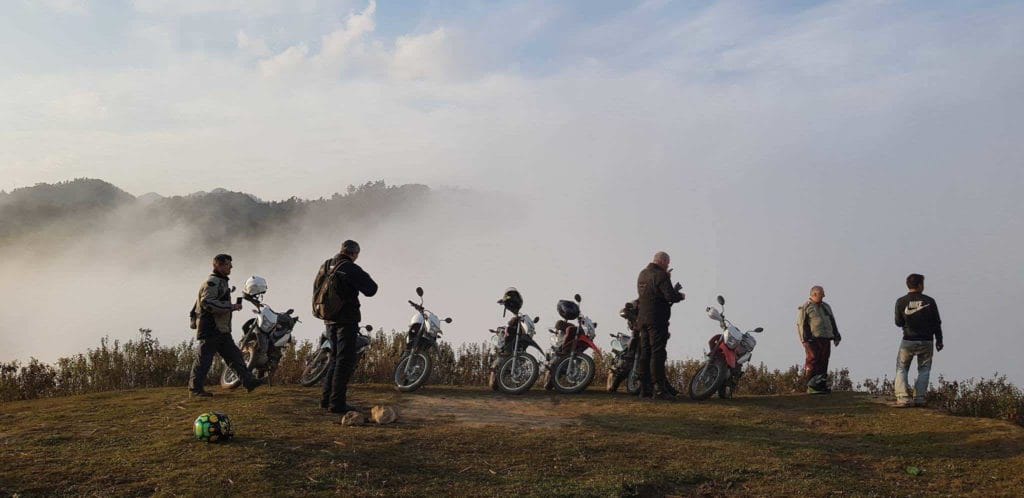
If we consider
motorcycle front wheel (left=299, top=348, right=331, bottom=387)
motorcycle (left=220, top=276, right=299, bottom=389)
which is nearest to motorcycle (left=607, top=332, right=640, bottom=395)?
motorcycle front wheel (left=299, top=348, right=331, bottom=387)

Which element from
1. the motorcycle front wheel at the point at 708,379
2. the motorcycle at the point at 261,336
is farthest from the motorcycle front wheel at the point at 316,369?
the motorcycle front wheel at the point at 708,379

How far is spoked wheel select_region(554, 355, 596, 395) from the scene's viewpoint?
1234 cm

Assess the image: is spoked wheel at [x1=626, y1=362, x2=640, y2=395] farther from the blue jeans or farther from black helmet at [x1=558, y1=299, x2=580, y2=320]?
the blue jeans

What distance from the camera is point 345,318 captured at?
9438 millimetres

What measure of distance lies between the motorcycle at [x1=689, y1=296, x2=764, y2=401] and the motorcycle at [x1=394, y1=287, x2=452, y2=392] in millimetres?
4174

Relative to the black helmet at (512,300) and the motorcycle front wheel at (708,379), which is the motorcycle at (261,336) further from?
the motorcycle front wheel at (708,379)

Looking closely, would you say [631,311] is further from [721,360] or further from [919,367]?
[919,367]

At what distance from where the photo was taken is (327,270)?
9688 millimetres

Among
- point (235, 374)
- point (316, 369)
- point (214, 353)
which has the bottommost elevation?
point (235, 374)

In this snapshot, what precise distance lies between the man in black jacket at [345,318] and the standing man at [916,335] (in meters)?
7.85

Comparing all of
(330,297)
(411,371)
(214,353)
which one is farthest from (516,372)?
(214,353)

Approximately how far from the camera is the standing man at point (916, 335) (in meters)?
11.4

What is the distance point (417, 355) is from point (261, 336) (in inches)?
92.3

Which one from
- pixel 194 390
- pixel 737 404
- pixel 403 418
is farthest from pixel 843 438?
pixel 194 390
